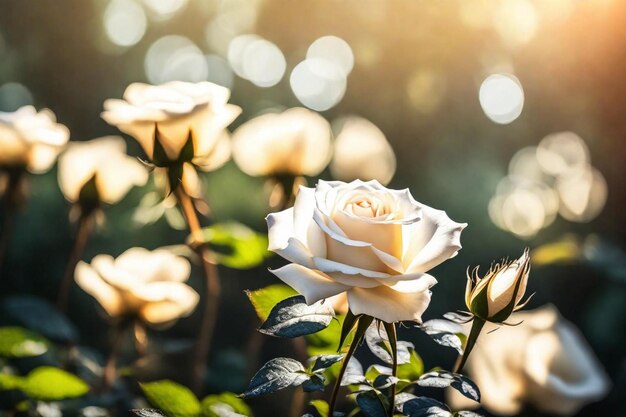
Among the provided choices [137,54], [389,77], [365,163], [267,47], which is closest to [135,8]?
[137,54]

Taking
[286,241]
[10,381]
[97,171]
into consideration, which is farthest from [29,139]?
[286,241]

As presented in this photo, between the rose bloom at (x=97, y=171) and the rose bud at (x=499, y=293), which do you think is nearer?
the rose bud at (x=499, y=293)

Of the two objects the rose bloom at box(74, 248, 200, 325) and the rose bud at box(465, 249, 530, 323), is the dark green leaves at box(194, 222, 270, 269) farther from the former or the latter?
the rose bud at box(465, 249, 530, 323)

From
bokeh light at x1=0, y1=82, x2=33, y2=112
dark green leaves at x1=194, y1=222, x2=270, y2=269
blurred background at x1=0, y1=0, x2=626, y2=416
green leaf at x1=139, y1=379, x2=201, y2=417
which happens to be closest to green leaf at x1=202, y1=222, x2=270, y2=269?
dark green leaves at x1=194, y1=222, x2=270, y2=269

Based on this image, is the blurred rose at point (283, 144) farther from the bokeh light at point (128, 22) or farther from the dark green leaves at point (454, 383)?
the bokeh light at point (128, 22)

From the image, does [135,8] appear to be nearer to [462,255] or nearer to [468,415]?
[462,255]

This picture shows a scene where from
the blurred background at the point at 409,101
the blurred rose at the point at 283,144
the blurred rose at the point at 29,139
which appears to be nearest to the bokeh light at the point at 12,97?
the blurred background at the point at 409,101
